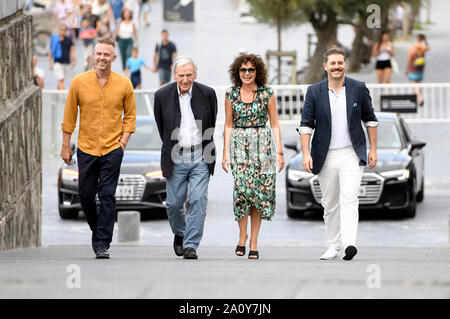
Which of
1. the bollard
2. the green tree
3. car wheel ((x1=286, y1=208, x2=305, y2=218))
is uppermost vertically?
the green tree

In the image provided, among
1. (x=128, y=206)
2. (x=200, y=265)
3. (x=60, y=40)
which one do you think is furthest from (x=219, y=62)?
(x=200, y=265)

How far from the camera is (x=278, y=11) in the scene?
3228cm

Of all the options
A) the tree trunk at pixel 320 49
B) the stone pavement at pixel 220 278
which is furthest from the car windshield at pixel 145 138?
the tree trunk at pixel 320 49

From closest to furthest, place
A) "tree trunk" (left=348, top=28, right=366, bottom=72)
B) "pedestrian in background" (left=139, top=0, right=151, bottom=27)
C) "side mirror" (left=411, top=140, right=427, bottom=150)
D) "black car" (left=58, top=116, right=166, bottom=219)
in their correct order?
"black car" (left=58, top=116, right=166, bottom=219) → "side mirror" (left=411, top=140, right=427, bottom=150) → "tree trunk" (left=348, top=28, right=366, bottom=72) → "pedestrian in background" (left=139, top=0, right=151, bottom=27)

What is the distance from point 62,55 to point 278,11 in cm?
561

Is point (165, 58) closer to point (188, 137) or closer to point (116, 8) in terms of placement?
point (116, 8)

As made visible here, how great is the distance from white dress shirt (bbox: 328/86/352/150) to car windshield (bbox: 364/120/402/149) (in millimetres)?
8111

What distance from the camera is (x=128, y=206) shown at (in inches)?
665

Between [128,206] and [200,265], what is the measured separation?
8.22 meters

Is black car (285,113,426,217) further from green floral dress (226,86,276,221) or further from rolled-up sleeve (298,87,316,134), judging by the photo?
rolled-up sleeve (298,87,316,134)

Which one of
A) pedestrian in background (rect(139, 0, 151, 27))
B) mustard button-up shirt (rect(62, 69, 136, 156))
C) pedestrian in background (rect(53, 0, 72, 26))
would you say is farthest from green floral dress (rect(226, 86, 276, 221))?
pedestrian in background (rect(139, 0, 151, 27))

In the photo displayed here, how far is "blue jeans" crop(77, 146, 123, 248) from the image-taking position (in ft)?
31.8

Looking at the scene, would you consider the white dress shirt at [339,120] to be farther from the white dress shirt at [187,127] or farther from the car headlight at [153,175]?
the car headlight at [153,175]
